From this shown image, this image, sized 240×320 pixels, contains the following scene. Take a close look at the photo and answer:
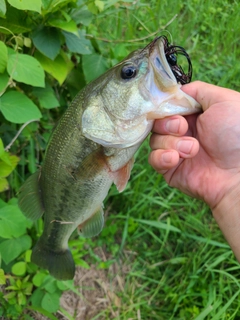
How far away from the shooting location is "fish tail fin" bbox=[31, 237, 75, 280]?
6.25 ft

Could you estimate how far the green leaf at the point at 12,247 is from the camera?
1.96 metres

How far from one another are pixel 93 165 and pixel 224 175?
2.05ft

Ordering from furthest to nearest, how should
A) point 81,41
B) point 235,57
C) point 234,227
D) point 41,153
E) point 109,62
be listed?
point 235,57 → point 41,153 → point 109,62 → point 81,41 → point 234,227

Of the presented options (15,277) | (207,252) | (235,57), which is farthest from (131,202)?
(235,57)

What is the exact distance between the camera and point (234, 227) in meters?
1.66

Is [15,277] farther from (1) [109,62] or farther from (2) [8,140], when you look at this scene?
(1) [109,62]

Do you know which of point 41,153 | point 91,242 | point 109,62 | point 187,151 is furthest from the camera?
point 91,242

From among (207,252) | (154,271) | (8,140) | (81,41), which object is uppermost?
(81,41)

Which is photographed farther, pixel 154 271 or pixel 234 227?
pixel 154 271

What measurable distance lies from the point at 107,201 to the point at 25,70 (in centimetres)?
139

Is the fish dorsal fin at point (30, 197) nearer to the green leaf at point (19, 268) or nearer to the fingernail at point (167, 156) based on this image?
the green leaf at point (19, 268)

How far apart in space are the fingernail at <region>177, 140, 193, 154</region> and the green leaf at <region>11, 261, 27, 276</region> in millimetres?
1169

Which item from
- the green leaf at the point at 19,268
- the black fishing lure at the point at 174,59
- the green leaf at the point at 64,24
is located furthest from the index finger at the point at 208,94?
the green leaf at the point at 19,268

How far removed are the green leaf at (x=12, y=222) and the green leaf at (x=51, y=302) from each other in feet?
1.57
